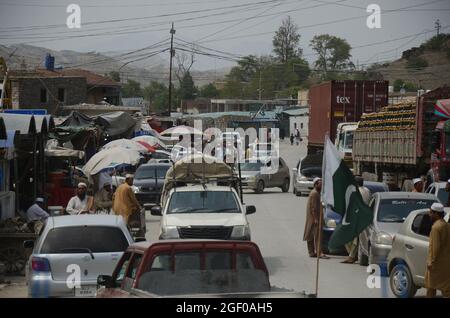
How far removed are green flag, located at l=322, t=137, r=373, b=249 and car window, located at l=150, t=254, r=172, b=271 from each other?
10.5 ft

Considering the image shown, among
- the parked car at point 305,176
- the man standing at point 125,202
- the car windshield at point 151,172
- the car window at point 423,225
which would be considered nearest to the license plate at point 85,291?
the car window at point 423,225

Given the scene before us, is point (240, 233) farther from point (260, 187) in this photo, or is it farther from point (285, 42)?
point (285, 42)

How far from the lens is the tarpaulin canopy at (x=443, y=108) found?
28.5m

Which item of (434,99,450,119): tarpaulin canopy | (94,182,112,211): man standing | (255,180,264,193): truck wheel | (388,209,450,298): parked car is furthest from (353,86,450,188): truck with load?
(388,209,450,298): parked car

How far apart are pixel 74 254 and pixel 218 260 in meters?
4.27

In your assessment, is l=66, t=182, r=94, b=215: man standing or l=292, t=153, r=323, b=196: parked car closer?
l=66, t=182, r=94, b=215: man standing

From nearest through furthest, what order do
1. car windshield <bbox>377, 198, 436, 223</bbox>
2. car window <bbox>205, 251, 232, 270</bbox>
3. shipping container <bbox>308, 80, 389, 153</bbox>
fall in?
car window <bbox>205, 251, 232, 270</bbox>, car windshield <bbox>377, 198, 436, 223</bbox>, shipping container <bbox>308, 80, 389, 153</bbox>

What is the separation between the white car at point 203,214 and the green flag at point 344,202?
5.18 meters

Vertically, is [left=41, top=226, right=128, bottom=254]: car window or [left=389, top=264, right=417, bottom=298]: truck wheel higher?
[left=41, top=226, right=128, bottom=254]: car window

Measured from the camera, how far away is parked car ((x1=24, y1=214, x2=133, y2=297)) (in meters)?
12.9

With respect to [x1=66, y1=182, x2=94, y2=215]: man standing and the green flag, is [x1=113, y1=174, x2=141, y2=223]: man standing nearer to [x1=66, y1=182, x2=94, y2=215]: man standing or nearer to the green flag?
[x1=66, y1=182, x2=94, y2=215]: man standing

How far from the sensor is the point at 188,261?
9.27 meters

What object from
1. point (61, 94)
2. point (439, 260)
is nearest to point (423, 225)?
point (439, 260)
